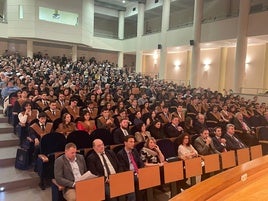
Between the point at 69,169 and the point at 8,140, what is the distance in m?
2.48

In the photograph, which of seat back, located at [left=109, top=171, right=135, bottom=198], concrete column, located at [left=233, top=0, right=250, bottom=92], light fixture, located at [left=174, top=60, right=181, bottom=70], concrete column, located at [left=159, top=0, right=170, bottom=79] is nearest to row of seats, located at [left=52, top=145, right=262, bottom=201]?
seat back, located at [left=109, top=171, right=135, bottom=198]

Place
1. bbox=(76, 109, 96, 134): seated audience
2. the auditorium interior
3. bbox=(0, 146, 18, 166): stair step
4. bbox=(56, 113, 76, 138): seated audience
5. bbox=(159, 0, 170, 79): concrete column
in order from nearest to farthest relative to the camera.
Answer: the auditorium interior → bbox=(0, 146, 18, 166): stair step → bbox=(56, 113, 76, 138): seated audience → bbox=(76, 109, 96, 134): seated audience → bbox=(159, 0, 170, 79): concrete column

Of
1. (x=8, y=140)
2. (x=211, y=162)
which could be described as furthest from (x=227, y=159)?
(x=8, y=140)

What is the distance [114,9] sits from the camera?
22.9 m

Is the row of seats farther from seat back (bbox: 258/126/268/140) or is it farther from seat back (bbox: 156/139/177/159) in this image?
seat back (bbox: 258/126/268/140)

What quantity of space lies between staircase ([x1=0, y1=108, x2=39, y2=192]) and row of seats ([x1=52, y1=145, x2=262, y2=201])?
3.24 ft

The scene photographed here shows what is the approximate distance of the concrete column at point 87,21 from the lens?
19.8 m

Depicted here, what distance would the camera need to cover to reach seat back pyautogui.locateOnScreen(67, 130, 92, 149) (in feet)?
14.5

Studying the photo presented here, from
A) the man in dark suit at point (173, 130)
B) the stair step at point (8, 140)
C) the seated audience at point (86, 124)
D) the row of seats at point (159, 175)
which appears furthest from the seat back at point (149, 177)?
the stair step at point (8, 140)

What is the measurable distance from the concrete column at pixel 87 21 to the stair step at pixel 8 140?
15.5 metres

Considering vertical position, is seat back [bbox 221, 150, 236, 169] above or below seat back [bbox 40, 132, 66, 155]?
below

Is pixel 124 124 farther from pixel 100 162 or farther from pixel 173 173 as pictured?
pixel 173 173

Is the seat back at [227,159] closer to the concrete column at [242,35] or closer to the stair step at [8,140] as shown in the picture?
the stair step at [8,140]

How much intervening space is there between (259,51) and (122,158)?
1313 centimetres
